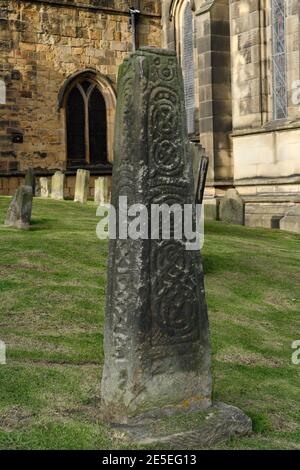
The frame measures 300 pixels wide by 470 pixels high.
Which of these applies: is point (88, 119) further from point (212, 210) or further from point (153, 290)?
point (153, 290)

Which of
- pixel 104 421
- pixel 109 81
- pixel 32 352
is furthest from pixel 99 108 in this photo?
pixel 104 421

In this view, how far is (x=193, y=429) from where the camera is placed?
433cm

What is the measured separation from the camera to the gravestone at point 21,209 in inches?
449

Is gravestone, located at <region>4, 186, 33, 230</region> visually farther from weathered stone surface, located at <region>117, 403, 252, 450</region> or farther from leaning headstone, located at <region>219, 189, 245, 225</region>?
weathered stone surface, located at <region>117, 403, 252, 450</region>

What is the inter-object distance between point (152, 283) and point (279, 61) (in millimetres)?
13451

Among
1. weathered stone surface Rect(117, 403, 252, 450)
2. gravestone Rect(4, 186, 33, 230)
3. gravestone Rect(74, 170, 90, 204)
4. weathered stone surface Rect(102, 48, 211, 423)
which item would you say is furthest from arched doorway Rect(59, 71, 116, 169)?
weathered stone surface Rect(117, 403, 252, 450)

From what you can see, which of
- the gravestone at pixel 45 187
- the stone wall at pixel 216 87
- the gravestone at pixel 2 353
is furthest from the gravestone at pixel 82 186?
the gravestone at pixel 2 353

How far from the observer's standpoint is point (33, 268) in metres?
8.80

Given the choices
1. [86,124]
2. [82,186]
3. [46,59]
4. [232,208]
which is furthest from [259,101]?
[46,59]

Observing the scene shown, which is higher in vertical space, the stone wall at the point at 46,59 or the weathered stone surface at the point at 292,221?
the stone wall at the point at 46,59

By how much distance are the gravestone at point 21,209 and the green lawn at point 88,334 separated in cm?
27

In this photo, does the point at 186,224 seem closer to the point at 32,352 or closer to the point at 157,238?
the point at 157,238

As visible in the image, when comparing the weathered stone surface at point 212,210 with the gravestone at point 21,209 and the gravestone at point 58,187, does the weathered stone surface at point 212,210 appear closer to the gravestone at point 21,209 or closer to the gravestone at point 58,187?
the gravestone at point 58,187

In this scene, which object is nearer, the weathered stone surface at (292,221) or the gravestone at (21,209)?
the gravestone at (21,209)
